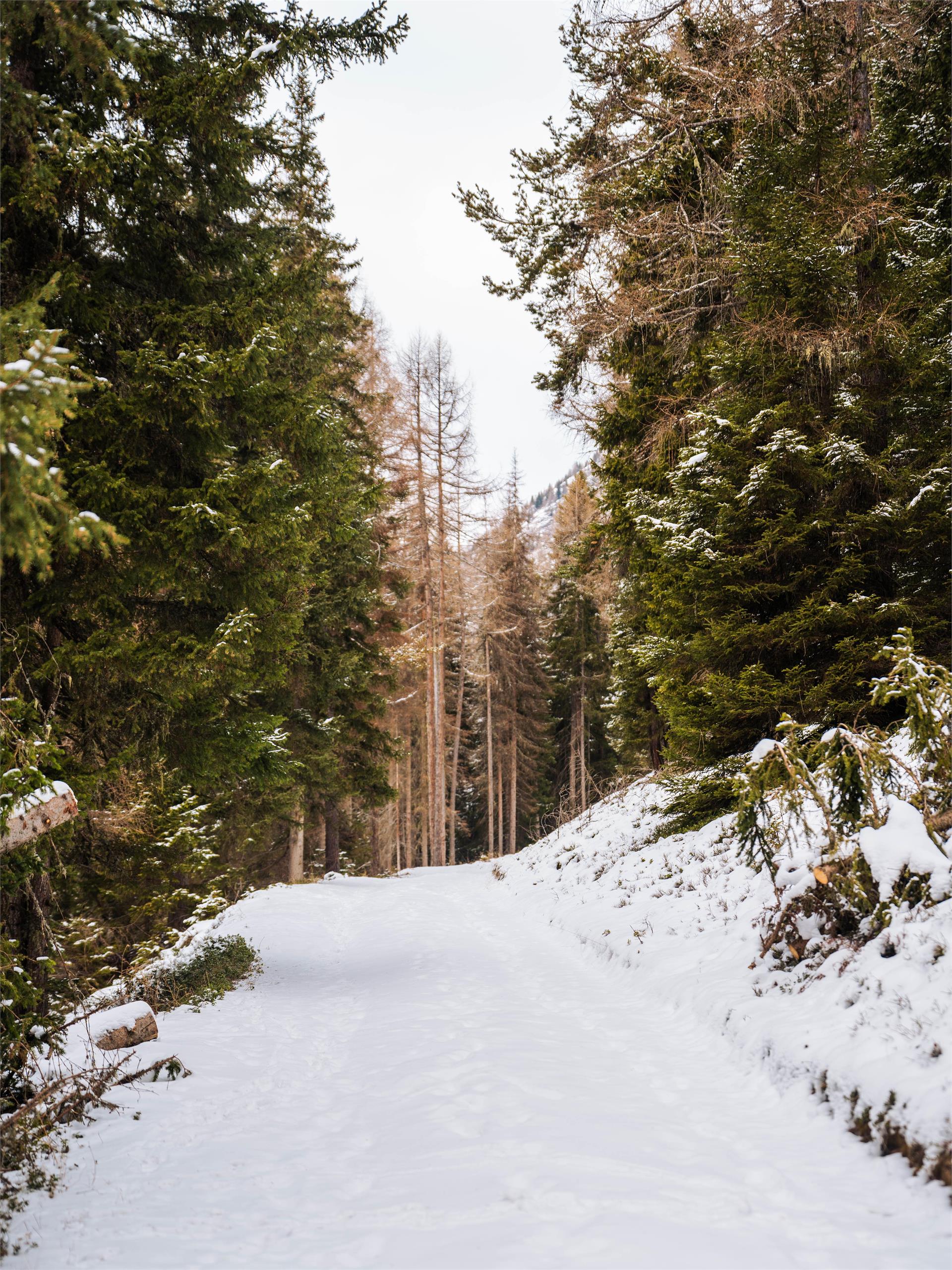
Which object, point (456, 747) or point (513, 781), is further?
point (513, 781)

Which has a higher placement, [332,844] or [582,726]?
[582,726]

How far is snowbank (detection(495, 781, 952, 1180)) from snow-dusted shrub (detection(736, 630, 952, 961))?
2.7 inches

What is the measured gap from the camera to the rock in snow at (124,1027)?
15.9 feet

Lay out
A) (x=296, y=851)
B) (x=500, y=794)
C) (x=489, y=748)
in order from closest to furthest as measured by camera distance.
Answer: (x=296, y=851)
(x=489, y=748)
(x=500, y=794)

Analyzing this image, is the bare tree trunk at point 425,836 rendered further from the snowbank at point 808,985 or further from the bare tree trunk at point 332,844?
the snowbank at point 808,985

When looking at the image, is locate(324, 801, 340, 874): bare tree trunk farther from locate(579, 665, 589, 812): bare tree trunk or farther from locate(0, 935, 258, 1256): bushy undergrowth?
locate(579, 665, 589, 812): bare tree trunk

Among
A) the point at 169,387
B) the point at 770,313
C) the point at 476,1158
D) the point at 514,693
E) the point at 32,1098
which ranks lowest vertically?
the point at 476,1158

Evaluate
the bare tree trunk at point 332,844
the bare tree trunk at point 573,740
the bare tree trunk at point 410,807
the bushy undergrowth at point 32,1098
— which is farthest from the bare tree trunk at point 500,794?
the bushy undergrowth at point 32,1098

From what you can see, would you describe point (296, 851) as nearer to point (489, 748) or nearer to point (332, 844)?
point (332, 844)

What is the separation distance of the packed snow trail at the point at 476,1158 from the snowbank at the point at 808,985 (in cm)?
17

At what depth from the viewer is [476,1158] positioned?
3436 millimetres

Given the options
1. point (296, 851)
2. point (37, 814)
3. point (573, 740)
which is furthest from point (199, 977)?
point (573, 740)

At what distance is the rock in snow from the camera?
4859mm

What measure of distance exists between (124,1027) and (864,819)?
18.4 feet
